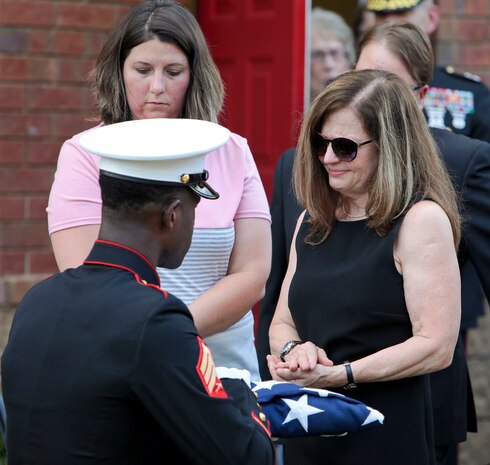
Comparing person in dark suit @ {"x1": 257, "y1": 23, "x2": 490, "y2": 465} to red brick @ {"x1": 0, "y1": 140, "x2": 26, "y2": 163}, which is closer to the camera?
person in dark suit @ {"x1": 257, "y1": 23, "x2": 490, "y2": 465}

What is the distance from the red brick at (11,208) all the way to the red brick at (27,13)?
0.77 meters

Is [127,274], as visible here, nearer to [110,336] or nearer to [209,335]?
[110,336]

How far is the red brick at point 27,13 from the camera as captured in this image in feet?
15.5

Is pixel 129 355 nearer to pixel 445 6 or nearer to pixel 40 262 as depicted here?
pixel 40 262

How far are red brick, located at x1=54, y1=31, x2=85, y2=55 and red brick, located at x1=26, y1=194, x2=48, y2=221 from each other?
2.16 feet

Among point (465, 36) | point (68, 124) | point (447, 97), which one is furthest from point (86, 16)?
point (465, 36)

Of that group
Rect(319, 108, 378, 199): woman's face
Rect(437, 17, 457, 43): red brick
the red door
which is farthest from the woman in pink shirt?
Rect(437, 17, 457, 43): red brick

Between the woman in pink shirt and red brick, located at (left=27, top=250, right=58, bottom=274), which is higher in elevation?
the woman in pink shirt

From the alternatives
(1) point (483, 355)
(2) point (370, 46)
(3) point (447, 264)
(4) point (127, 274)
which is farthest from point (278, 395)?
(1) point (483, 355)

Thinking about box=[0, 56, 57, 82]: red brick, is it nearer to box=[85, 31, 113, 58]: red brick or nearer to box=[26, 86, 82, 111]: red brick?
box=[26, 86, 82, 111]: red brick

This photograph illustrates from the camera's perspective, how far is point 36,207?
189 inches

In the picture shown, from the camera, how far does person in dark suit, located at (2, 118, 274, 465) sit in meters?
1.88

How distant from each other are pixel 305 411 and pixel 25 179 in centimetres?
282

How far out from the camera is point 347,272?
8.94 feet
